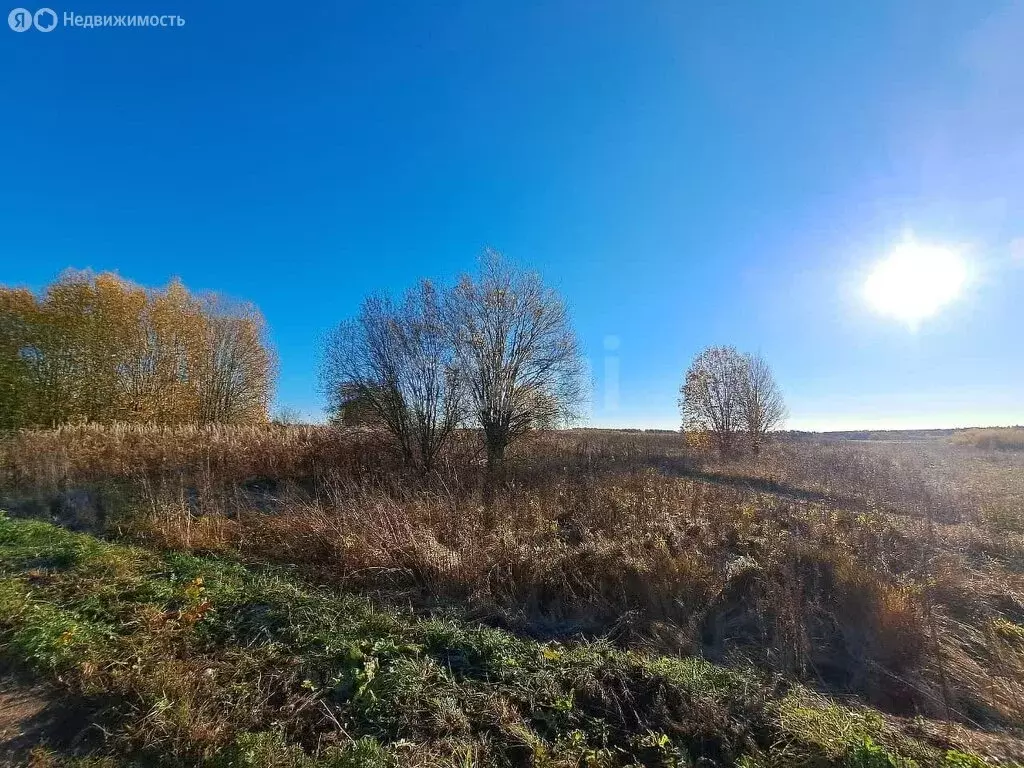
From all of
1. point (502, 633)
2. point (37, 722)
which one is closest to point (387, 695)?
point (502, 633)

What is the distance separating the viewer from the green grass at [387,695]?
233 cm

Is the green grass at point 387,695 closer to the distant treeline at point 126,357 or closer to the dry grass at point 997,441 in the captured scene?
the distant treeline at point 126,357

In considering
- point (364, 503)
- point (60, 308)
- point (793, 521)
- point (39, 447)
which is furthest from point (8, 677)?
point (60, 308)

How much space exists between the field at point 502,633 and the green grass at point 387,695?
0.02 metres

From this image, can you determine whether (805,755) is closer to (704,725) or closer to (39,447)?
(704,725)

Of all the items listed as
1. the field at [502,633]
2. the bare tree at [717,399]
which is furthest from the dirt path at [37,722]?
the bare tree at [717,399]

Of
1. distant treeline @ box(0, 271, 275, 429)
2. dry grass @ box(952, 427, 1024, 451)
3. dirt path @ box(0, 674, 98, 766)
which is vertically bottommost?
dirt path @ box(0, 674, 98, 766)

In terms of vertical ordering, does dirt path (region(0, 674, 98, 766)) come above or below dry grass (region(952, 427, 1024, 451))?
below

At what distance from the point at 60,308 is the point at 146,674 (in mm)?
28337

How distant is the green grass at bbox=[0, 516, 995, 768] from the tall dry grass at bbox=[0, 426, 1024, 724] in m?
0.86

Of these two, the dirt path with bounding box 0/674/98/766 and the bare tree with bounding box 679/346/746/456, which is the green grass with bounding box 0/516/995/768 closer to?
the dirt path with bounding box 0/674/98/766

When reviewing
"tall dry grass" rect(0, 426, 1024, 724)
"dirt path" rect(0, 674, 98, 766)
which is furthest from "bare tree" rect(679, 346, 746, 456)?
"dirt path" rect(0, 674, 98, 766)

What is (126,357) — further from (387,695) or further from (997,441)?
(997,441)

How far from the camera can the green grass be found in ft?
7.66
